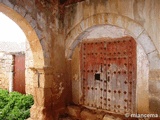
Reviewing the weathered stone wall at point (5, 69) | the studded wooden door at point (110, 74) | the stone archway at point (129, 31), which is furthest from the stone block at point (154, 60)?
the weathered stone wall at point (5, 69)

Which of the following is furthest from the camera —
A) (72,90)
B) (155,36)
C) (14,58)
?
(14,58)

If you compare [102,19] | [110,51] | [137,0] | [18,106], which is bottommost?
[18,106]

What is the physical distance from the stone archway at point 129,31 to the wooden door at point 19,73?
3.94 meters

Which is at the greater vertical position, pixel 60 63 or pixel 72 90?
pixel 60 63

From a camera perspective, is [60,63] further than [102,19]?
Yes

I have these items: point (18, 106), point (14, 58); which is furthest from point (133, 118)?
point (14, 58)

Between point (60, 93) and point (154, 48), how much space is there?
109 inches

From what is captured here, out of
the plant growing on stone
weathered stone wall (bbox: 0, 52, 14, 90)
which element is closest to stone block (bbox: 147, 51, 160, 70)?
the plant growing on stone

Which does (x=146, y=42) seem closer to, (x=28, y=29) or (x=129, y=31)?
(x=129, y=31)

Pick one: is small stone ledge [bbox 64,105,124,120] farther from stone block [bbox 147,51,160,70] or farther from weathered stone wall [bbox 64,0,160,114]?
stone block [bbox 147,51,160,70]

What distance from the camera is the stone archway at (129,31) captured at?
3446 millimetres

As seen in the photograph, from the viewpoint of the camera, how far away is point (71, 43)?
15.6 ft

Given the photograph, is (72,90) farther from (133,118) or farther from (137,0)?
(137,0)

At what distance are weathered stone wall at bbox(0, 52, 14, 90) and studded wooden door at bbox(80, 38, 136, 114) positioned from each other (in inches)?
190
